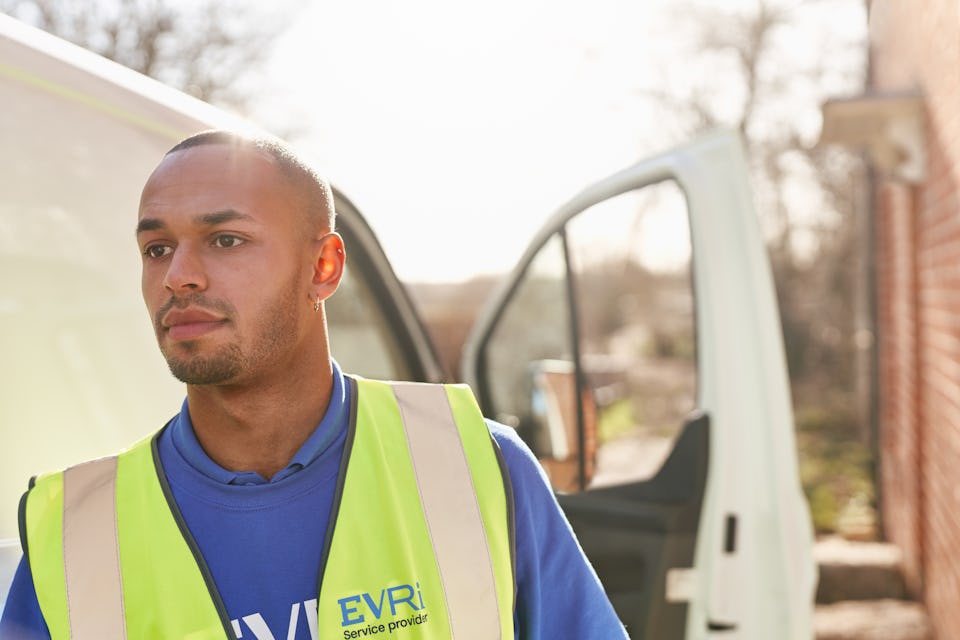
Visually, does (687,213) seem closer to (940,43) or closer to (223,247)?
(223,247)

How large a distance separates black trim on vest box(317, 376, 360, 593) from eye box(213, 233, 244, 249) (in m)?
0.32

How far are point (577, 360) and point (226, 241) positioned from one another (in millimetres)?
1304

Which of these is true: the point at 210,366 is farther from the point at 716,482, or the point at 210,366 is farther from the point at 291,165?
the point at 716,482

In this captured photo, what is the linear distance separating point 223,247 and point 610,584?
1321 millimetres

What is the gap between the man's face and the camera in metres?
1.38

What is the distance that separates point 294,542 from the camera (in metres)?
1.40

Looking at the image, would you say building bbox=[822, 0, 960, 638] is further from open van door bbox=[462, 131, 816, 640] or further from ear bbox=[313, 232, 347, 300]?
ear bbox=[313, 232, 347, 300]

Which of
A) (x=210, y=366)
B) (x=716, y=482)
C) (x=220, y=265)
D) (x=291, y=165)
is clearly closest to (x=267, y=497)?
(x=210, y=366)

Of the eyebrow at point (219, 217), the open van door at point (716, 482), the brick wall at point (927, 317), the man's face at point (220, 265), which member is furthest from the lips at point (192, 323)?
the brick wall at point (927, 317)

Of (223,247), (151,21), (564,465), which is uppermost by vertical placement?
(151,21)

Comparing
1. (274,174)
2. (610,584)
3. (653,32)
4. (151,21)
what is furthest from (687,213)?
(653,32)

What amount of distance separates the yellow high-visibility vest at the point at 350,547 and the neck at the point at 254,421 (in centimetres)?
8

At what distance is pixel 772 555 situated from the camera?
2211 millimetres

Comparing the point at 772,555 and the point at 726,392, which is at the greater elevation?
the point at 726,392
